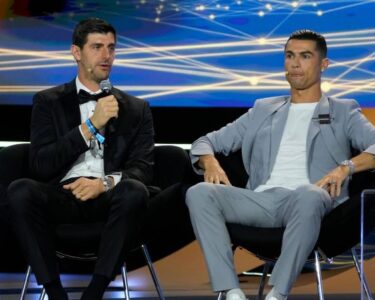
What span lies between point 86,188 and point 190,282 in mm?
1822

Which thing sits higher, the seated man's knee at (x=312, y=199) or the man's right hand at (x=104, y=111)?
the man's right hand at (x=104, y=111)

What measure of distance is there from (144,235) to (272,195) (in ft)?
1.96

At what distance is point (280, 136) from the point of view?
15.1 ft

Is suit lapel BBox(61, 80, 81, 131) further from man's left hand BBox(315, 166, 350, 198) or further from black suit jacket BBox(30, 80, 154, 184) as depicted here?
man's left hand BBox(315, 166, 350, 198)

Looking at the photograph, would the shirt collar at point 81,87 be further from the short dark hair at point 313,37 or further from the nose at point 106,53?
the short dark hair at point 313,37

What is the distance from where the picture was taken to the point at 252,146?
182 inches

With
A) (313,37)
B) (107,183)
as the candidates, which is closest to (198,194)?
(107,183)

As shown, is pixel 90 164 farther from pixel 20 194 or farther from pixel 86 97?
pixel 20 194

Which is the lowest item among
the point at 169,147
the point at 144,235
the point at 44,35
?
the point at 144,235

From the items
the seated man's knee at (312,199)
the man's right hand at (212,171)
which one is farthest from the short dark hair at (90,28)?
the seated man's knee at (312,199)

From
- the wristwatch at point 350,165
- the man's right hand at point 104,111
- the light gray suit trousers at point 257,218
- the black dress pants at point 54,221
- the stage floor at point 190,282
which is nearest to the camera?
the light gray suit trousers at point 257,218

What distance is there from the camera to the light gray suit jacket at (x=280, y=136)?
4.45 metres

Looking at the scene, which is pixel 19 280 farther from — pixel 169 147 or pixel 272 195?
pixel 272 195

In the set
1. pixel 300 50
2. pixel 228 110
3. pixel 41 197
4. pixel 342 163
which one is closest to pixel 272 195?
pixel 342 163
